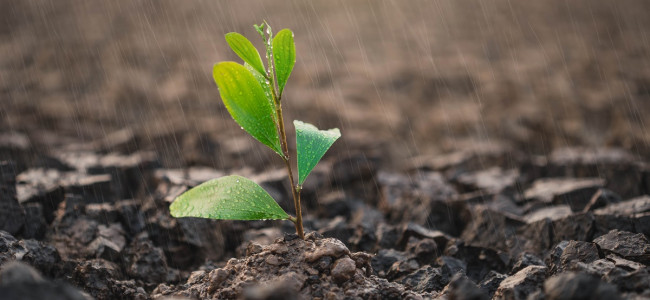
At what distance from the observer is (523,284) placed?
1575 millimetres

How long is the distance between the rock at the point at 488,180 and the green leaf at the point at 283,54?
70.2 inches

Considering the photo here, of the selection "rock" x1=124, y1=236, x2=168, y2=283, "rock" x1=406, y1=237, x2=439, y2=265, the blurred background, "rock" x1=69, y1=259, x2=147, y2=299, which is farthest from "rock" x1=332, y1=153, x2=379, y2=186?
"rock" x1=69, y1=259, x2=147, y2=299

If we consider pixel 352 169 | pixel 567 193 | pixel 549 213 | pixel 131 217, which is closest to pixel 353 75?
pixel 352 169

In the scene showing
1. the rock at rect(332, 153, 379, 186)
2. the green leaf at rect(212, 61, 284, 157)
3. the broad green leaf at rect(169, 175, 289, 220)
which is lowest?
the rock at rect(332, 153, 379, 186)

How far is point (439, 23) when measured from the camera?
A: 23.7 feet

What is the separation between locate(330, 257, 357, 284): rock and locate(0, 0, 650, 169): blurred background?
2044mm

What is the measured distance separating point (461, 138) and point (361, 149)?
1002 millimetres

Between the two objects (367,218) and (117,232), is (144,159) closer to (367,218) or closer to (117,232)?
(117,232)

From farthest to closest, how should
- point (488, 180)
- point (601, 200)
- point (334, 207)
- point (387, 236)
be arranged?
point (488, 180) < point (334, 207) < point (601, 200) < point (387, 236)

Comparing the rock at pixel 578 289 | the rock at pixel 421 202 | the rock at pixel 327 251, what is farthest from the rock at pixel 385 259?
the rock at pixel 578 289

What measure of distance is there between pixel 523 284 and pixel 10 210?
1958 millimetres

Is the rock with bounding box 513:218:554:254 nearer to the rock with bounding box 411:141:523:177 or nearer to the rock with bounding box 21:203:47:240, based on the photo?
the rock with bounding box 411:141:523:177

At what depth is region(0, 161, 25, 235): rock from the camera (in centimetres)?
200

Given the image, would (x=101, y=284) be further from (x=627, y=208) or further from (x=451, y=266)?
(x=627, y=208)
